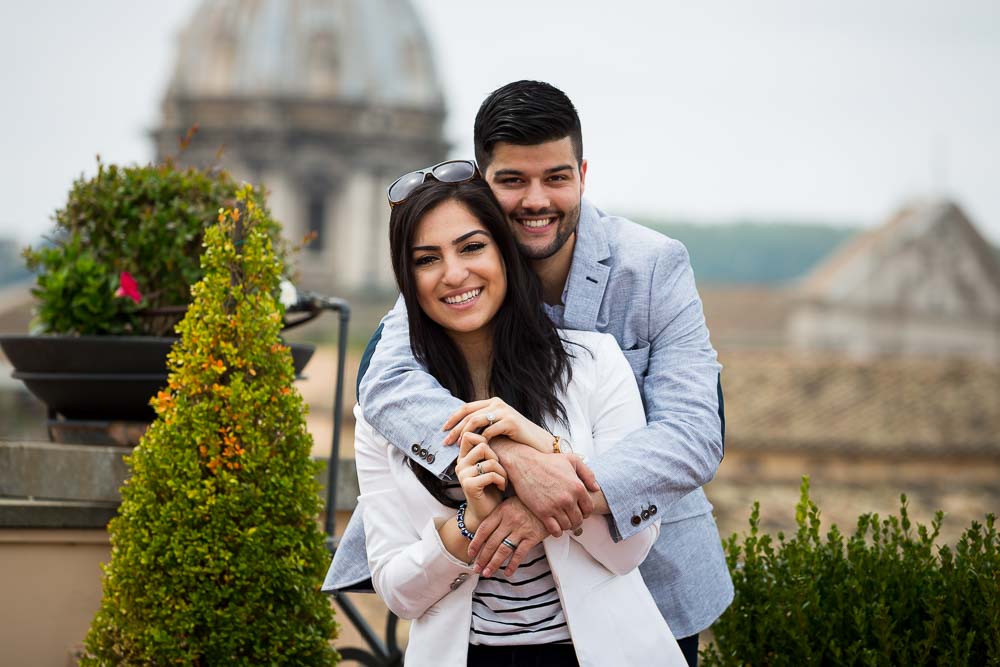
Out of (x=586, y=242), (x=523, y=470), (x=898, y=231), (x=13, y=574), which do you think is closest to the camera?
(x=523, y=470)

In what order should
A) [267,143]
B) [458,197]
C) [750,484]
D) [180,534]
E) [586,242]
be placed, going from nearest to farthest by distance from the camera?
[458,197] < [586,242] < [180,534] < [750,484] < [267,143]

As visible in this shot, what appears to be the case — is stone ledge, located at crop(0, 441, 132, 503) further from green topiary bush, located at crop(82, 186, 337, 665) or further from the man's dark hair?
the man's dark hair

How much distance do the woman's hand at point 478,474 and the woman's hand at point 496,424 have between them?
0.03 metres

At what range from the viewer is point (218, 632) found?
3.04m

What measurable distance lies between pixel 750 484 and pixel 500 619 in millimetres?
22279

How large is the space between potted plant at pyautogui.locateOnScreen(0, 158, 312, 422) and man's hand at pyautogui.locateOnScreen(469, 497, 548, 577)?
1744mm

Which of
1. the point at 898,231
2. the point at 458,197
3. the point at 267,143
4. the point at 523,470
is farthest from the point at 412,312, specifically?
the point at 267,143

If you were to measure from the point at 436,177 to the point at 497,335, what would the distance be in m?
0.38

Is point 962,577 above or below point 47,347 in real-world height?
below

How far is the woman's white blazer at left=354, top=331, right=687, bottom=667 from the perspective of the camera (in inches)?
94.3

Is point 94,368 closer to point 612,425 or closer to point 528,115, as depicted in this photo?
point 528,115

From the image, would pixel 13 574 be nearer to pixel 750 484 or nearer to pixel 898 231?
pixel 750 484

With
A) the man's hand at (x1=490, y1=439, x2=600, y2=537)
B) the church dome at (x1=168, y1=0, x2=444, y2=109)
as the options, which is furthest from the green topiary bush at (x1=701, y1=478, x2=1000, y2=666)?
the church dome at (x1=168, y1=0, x2=444, y2=109)

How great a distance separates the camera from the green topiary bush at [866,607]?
300 cm
